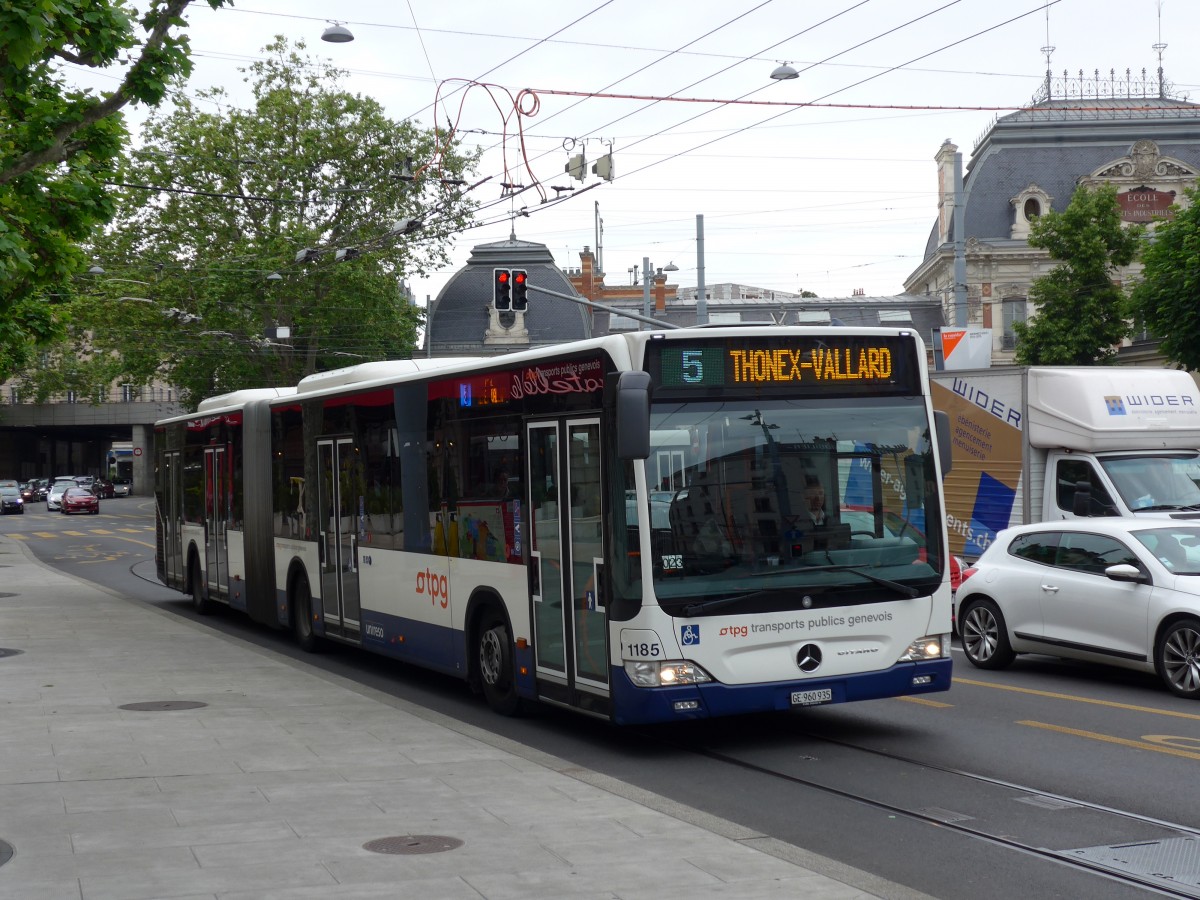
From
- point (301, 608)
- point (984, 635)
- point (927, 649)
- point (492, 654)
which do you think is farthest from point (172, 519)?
point (927, 649)

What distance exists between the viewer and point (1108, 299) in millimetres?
47938

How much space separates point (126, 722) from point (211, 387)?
4546 cm

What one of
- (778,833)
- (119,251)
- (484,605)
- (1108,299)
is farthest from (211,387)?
(778,833)

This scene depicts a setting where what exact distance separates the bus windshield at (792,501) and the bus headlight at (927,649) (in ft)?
1.19

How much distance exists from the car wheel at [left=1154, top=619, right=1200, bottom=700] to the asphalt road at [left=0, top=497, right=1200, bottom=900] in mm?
192

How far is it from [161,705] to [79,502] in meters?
65.6

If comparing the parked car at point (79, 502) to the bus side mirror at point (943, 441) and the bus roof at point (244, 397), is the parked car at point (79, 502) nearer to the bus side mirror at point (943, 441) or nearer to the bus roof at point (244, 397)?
the bus roof at point (244, 397)

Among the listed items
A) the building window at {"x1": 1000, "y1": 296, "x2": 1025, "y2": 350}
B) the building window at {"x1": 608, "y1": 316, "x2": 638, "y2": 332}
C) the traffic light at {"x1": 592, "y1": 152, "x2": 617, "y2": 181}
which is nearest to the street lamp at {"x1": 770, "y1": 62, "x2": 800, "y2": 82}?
the traffic light at {"x1": 592, "y1": 152, "x2": 617, "y2": 181}

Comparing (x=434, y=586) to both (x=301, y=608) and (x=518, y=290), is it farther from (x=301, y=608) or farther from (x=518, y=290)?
(x=518, y=290)

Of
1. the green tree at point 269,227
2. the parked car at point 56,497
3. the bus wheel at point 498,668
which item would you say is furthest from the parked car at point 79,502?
the bus wheel at point 498,668

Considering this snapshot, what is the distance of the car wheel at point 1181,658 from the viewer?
11.9 metres

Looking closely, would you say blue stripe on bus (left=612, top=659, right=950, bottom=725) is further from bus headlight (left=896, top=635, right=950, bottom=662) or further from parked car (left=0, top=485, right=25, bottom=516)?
parked car (left=0, top=485, right=25, bottom=516)

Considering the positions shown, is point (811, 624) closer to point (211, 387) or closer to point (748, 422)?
point (748, 422)

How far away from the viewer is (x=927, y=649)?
10.4 meters
